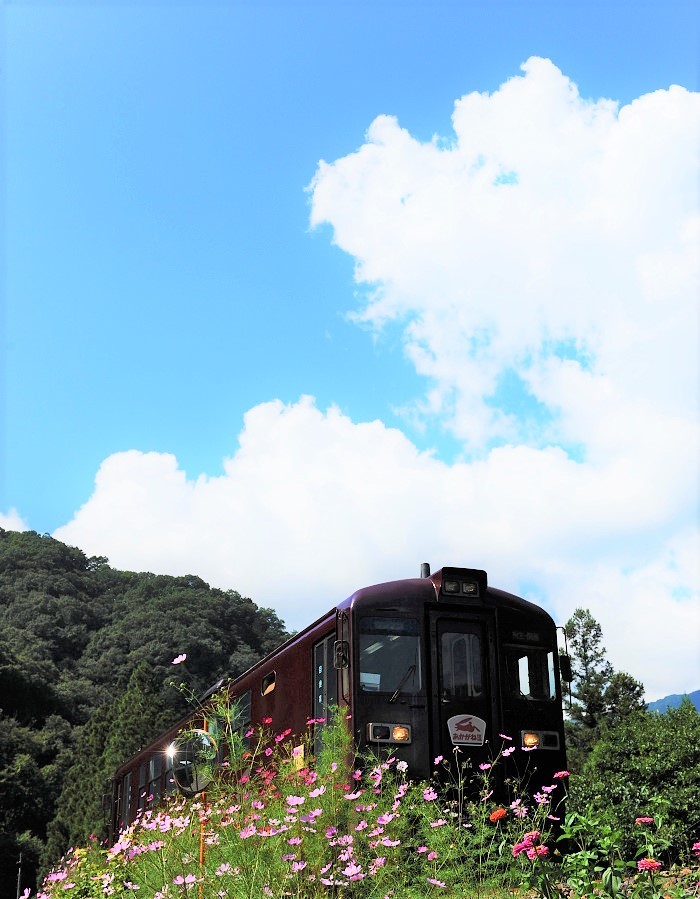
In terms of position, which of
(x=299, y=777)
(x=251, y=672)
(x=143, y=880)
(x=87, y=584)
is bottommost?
(x=143, y=880)

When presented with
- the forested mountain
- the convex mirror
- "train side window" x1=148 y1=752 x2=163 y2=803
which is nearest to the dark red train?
the convex mirror

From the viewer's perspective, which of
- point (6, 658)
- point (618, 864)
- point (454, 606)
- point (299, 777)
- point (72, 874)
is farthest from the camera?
point (6, 658)

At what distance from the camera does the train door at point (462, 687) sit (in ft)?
33.8

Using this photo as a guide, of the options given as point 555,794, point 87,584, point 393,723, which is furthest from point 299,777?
point 87,584

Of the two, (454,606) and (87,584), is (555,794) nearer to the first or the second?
(454,606)

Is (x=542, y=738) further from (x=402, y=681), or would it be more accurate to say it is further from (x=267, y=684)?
(x=267, y=684)

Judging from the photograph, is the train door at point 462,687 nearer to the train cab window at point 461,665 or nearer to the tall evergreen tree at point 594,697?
the train cab window at point 461,665

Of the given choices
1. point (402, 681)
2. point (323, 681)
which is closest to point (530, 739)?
point (402, 681)

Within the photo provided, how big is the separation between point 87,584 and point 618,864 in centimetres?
8045

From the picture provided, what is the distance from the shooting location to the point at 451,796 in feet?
33.6

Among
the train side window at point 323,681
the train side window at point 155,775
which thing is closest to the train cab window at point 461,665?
the train side window at point 323,681

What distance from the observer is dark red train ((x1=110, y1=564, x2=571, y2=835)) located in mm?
10148

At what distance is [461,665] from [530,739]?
108 cm

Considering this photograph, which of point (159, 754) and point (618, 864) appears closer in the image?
point (618, 864)
